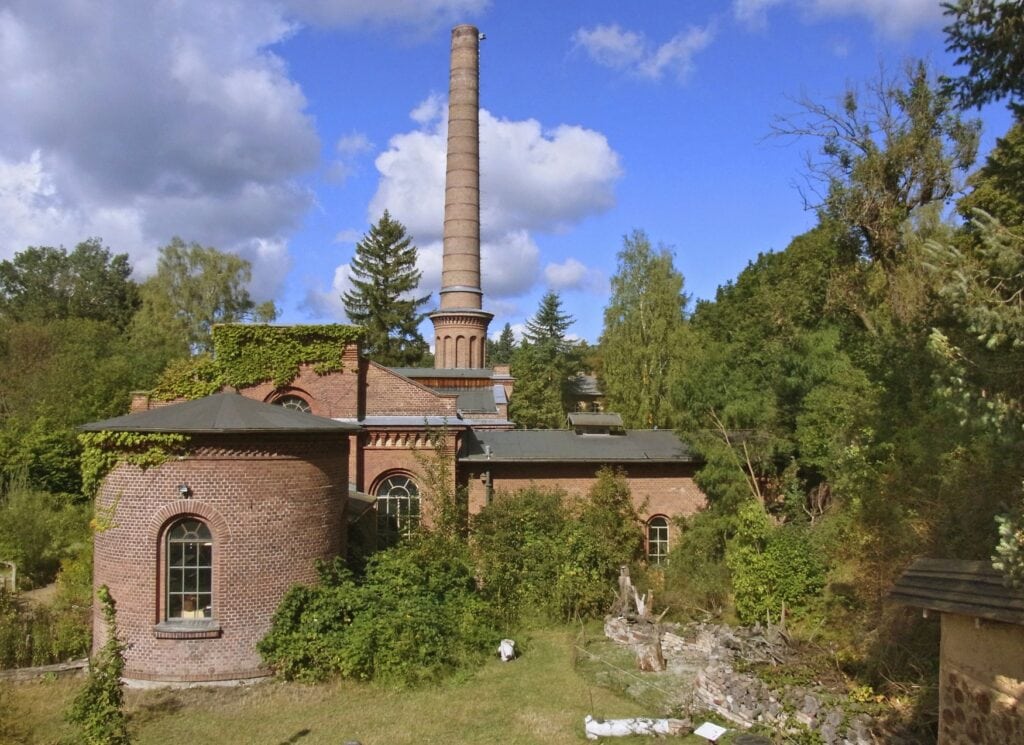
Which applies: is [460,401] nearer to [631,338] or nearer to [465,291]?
[465,291]

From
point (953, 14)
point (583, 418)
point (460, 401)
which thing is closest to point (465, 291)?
point (460, 401)

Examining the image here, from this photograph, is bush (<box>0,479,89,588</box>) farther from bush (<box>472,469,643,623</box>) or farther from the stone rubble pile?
the stone rubble pile

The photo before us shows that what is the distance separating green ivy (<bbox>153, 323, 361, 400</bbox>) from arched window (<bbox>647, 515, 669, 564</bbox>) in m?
9.12

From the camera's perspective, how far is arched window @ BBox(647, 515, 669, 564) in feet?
62.9

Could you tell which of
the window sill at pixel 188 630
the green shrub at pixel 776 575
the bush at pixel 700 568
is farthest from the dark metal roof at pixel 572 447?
the window sill at pixel 188 630

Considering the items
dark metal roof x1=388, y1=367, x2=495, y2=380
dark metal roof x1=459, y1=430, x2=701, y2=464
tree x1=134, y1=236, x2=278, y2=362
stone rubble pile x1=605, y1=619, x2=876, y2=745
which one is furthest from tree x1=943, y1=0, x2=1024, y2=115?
tree x1=134, y1=236, x2=278, y2=362

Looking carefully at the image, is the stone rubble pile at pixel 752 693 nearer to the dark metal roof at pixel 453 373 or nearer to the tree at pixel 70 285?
the dark metal roof at pixel 453 373

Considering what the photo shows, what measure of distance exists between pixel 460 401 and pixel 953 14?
68.5 ft

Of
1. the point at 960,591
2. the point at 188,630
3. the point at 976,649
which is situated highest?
the point at 960,591

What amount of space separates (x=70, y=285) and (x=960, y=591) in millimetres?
56844

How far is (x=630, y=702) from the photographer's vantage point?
1073cm

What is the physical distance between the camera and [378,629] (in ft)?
39.4

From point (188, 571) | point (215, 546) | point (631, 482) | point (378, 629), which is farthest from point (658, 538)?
point (188, 571)

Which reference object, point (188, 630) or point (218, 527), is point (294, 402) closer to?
point (218, 527)
